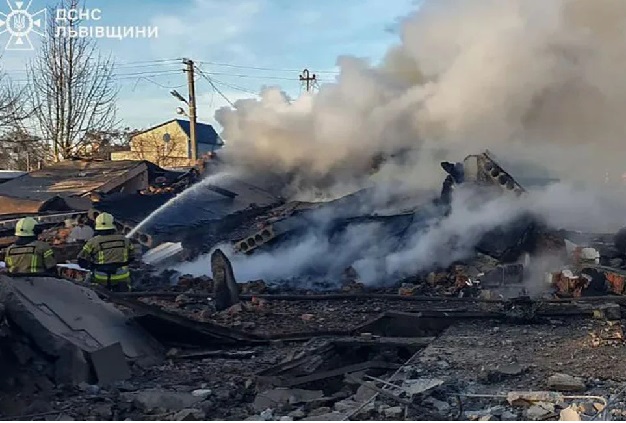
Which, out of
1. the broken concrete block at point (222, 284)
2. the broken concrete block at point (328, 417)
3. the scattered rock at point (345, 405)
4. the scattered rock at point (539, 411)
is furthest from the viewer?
the broken concrete block at point (222, 284)

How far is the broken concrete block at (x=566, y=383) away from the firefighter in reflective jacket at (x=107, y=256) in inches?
202

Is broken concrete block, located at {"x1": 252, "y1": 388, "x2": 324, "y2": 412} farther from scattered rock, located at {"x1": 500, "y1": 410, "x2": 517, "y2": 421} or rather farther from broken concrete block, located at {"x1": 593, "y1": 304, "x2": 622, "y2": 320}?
broken concrete block, located at {"x1": 593, "y1": 304, "x2": 622, "y2": 320}

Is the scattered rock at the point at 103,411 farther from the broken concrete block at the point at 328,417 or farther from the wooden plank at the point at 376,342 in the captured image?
the wooden plank at the point at 376,342

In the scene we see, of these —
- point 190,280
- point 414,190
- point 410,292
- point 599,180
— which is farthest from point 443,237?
point 599,180

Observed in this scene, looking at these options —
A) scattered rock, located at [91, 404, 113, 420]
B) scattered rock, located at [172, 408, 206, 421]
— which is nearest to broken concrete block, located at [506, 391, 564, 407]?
scattered rock, located at [172, 408, 206, 421]

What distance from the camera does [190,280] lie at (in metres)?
10.4

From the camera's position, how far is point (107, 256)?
797cm

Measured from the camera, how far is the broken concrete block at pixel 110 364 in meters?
5.52

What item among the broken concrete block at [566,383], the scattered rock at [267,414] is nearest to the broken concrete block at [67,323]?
the scattered rock at [267,414]

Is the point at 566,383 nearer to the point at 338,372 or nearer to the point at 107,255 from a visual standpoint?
the point at 338,372

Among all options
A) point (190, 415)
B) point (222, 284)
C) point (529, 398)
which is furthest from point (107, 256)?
point (529, 398)

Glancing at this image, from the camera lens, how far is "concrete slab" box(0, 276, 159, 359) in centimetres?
579

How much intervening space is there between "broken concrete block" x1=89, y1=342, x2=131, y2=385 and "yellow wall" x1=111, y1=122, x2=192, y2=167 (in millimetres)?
29851

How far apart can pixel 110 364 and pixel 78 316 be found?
0.78m
